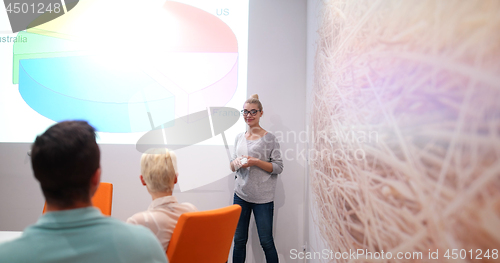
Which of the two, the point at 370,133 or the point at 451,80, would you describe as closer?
the point at 451,80

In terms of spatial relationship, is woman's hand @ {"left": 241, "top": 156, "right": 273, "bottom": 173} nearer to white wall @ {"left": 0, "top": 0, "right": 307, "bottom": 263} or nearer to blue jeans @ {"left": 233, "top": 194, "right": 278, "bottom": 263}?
blue jeans @ {"left": 233, "top": 194, "right": 278, "bottom": 263}

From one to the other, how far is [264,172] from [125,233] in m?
1.79

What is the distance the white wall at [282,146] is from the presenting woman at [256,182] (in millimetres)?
419

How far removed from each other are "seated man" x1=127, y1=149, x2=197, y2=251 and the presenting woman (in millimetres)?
1000

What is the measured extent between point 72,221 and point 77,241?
0.17 ft

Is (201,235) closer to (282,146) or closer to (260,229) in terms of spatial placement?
(260,229)

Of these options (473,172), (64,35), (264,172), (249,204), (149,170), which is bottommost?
(249,204)

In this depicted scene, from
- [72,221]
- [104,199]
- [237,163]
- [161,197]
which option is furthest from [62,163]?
[237,163]

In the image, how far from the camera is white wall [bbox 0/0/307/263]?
2947 mm

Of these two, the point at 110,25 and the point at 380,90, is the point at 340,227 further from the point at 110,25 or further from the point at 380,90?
the point at 110,25

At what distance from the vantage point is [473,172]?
2.29ft

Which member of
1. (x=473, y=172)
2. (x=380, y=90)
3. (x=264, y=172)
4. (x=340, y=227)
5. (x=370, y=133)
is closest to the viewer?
(x=473, y=172)

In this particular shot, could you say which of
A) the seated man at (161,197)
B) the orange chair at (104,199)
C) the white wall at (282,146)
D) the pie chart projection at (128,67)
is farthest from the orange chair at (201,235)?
the pie chart projection at (128,67)

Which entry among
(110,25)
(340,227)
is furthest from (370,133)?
(110,25)
